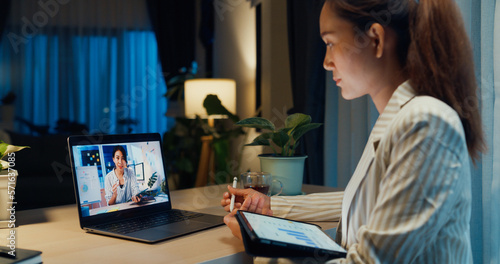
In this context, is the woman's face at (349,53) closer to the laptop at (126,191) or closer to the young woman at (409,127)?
the young woman at (409,127)

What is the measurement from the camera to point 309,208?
1.16m

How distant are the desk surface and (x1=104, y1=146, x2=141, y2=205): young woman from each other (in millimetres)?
114

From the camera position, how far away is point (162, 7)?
3.75 meters

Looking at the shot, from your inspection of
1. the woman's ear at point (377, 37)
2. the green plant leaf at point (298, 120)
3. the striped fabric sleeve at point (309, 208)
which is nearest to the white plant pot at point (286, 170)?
the green plant leaf at point (298, 120)

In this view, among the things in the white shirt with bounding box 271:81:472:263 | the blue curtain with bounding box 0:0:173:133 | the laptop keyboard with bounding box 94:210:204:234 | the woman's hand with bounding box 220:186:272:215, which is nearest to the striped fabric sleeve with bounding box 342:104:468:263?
the white shirt with bounding box 271:81:472:263

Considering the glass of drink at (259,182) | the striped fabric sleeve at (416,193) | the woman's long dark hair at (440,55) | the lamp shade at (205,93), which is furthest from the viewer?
the lamp shade at (205,93)

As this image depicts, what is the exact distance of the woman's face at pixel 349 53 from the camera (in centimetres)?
83

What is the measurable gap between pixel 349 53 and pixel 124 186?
661 mm

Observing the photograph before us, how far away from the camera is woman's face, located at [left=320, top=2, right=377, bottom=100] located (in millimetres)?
830

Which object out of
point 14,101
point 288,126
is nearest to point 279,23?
point 288,126

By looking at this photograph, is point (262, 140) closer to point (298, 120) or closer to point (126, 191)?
point (298, 120)

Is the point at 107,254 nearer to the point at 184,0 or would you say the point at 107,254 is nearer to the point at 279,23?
the point at 279,23

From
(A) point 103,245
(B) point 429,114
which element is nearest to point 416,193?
(B) point 429,114

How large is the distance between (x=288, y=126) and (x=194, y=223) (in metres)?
0.51
